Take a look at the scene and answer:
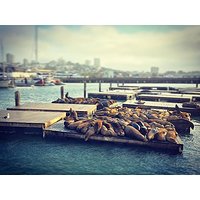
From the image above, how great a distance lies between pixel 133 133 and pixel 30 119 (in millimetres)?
4879

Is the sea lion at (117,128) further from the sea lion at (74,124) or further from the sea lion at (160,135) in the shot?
Result: the sea lion at (74,124)

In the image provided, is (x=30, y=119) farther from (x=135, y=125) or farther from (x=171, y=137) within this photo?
(x=171, y=137)

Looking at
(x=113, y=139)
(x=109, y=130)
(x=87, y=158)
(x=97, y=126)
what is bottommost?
(x=87, y=158)

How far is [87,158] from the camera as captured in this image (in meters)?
7.88

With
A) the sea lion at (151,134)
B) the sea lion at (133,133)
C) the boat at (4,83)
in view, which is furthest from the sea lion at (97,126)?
the boat at (4,83)

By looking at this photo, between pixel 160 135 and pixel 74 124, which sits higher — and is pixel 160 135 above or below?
below

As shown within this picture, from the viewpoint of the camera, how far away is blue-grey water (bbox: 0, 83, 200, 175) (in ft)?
23.7

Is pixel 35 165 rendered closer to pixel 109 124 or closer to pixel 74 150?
pixel 74 150

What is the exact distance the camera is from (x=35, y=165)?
7.46m

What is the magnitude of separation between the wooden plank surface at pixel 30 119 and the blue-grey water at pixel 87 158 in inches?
32.9

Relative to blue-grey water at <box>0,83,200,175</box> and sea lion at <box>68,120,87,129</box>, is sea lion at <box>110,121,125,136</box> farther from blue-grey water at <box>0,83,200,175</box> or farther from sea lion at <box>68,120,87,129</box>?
sea lion at <box>68,120,87,129</box>

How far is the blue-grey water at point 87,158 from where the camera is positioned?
723cm

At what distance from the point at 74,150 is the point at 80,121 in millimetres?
1715

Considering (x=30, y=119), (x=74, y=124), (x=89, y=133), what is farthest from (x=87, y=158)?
(x=30, y=119)
